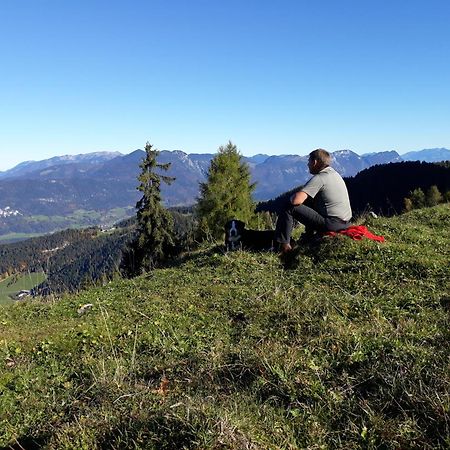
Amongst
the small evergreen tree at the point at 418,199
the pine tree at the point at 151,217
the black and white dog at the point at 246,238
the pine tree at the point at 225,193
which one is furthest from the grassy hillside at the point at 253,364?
the small evergreen tree at the point at 418,199

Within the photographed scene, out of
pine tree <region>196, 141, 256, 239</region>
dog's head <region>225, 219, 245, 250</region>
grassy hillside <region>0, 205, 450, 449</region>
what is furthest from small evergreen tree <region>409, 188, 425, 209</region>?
grassy hillside <region>0, 205, 450, 449</region>

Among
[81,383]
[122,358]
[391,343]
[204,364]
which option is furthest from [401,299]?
[81,383]

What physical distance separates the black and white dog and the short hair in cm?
271

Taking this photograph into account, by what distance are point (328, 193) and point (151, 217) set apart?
33.3m

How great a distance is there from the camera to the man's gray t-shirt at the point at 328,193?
979 cm

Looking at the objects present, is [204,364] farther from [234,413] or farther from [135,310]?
[135,310]

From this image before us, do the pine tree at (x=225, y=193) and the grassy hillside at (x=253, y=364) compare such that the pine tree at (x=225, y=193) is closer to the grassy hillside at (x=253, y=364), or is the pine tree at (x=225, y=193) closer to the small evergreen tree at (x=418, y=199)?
the small evergreen tree at (x=418, y=199)

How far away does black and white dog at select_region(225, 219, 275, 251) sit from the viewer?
11.9 m

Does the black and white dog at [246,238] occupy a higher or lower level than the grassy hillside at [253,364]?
higher

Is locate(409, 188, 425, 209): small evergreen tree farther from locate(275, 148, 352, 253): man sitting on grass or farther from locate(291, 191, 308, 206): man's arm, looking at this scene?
locate(291, 191, 308, 206): man's arm

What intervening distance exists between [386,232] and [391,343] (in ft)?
26.7

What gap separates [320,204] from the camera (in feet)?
33.3

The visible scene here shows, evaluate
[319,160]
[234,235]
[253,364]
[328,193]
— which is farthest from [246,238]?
[253,364]

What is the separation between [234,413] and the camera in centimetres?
326
